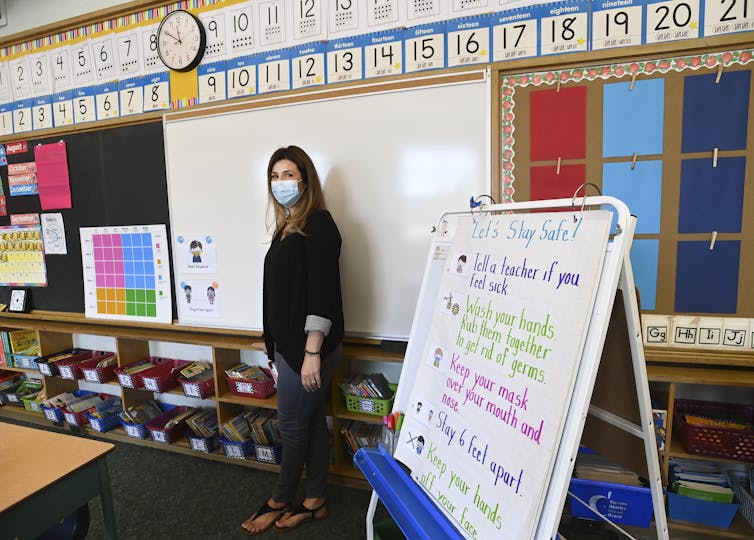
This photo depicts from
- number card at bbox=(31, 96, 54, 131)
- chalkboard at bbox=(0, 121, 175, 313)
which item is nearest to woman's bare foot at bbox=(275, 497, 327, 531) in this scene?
chalkboard at bbox=(0, 121, 175, 313)

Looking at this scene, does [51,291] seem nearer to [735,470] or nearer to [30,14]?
[30,14]

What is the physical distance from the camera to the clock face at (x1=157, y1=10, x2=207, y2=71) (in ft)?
7.25

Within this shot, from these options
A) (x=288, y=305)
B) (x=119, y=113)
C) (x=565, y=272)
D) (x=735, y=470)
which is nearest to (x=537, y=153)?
(x=565, y=272)

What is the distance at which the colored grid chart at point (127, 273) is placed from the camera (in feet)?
8.09

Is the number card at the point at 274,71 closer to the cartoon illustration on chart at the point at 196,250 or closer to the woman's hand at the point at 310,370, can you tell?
the cartoon illustration on chart at the point at 196,250

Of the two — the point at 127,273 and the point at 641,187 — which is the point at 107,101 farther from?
the point at 641,187

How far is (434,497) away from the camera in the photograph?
107 cm

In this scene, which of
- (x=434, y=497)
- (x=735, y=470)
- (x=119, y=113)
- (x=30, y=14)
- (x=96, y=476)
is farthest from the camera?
(x=30, y=14)

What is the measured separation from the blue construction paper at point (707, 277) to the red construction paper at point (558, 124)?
583 mm

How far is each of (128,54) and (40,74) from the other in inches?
31.3

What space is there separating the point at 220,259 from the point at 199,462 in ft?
3.98

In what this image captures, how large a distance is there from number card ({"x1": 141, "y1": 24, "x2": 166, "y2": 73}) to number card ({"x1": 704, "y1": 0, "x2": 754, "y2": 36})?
2.63 m

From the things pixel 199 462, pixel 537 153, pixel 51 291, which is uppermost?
pixel 537 153

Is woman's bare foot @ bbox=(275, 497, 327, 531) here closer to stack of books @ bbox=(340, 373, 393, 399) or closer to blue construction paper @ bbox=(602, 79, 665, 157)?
stack of books @ bbox=(340, 373, 393, 399)
